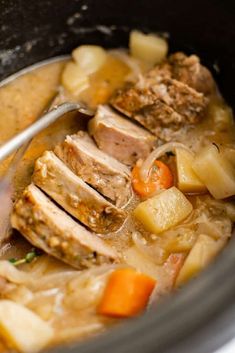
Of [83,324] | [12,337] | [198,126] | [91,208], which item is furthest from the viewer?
[198,126]

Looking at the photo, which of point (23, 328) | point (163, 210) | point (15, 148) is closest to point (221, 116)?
point (163, 210)

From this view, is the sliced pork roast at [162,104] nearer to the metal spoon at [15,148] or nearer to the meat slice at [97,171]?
the metal spoon at [15,148]

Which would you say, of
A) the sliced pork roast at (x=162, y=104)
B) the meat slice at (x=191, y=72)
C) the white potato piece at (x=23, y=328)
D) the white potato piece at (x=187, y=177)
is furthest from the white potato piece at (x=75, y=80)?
the white potato piece at (x=23, y=328)

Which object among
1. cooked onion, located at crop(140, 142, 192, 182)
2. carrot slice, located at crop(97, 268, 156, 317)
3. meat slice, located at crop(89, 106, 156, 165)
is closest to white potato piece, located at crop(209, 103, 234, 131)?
cooked onion, located at crop(140, 142, 192, 182)

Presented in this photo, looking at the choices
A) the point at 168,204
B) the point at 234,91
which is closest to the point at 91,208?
the point at 168,204

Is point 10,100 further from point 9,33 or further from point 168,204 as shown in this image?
point 168,204

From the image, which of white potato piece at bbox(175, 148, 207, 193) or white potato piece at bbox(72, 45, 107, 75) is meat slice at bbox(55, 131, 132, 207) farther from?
white potato piece at bbox(72, 45, 107, 75)
